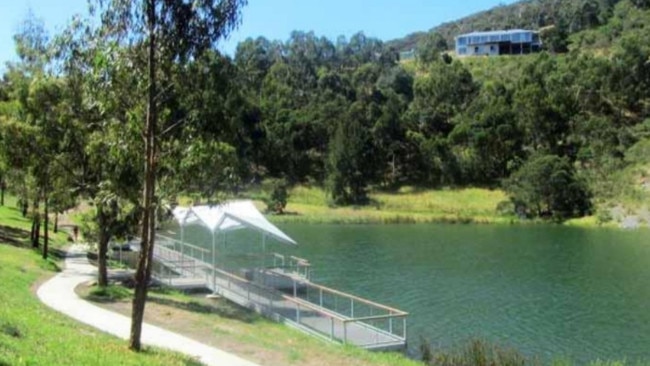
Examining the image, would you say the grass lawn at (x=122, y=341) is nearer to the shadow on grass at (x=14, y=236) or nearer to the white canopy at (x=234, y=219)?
the shadow on grass at (x=14, y=236)

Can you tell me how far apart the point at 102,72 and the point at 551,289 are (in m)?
29.9

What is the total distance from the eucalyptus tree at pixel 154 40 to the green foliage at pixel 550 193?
7775 cm

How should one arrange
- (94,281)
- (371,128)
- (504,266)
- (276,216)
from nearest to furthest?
(94,281) < (504,266) < (276,216) < (371,128)

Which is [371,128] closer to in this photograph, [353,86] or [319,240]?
[353,86]

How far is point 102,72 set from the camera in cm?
1386

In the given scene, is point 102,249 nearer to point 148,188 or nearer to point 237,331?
point 237,331

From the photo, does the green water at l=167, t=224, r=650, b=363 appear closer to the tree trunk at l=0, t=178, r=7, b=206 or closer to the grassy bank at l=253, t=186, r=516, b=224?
the grassy bank at l=253, t=186, r=516, b=224

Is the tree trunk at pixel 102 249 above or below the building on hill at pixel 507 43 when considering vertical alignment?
below

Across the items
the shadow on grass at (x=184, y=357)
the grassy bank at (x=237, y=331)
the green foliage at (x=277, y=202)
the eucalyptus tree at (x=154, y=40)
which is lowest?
the grassy bank at (x=237, y=331)

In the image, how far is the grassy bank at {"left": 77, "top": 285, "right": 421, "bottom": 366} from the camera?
739 inches

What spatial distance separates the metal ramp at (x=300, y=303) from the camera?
22391 millimetres

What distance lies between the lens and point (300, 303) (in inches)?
935

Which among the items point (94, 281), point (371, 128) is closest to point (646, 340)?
point (94, 281)

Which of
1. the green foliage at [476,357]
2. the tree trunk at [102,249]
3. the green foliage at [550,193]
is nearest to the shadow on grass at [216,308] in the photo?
the tree trunk at [102,249]
